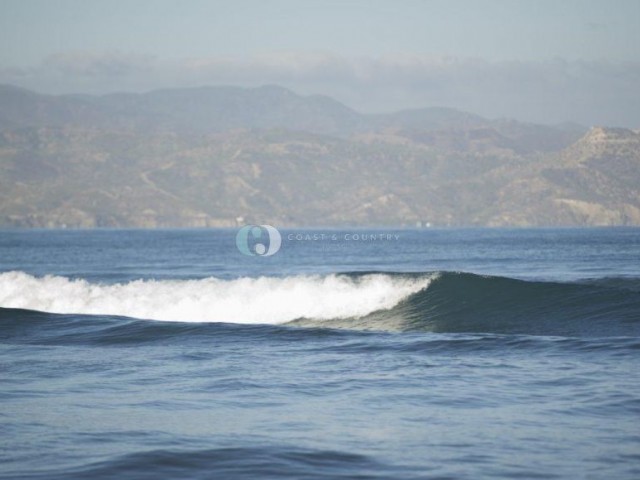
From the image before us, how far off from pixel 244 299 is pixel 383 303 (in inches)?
218

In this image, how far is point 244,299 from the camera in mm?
38250

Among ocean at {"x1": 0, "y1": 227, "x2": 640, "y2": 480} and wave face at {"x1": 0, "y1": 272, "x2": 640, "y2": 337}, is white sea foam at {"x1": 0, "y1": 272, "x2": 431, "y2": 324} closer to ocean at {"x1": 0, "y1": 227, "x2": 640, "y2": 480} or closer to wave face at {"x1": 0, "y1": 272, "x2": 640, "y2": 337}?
wave face at {"x1": 0, "y1": 272, "x2": 640, "y2": 337}

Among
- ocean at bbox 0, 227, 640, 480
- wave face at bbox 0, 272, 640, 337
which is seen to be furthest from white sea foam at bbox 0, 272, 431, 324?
ocean at bbox 0, 227, 640, 480

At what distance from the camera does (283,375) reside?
19.8m

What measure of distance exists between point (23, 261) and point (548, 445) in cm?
8971

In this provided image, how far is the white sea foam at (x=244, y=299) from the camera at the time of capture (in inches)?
1436

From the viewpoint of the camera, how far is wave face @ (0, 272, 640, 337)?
31.3m

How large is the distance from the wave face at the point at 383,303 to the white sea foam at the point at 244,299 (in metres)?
0.04

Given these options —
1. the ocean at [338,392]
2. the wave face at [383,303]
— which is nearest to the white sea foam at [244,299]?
the wave face at [383,303]

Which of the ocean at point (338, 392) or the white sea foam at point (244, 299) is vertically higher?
the white sea foam at point (244, 299)

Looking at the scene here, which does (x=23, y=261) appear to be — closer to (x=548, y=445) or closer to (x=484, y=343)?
(x=484, y=343)

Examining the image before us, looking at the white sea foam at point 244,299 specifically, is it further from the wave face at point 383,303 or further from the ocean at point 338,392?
the ocean at point 338,392

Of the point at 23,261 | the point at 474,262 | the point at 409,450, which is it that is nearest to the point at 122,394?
the point at 409,450

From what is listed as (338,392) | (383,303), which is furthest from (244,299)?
(338,392)
